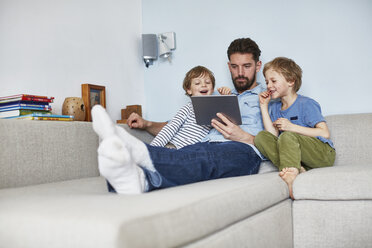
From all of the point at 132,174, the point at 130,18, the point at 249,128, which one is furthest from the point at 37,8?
the point at 132,174

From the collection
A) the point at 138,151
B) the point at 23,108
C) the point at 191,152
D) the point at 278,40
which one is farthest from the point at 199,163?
the point at 278,40

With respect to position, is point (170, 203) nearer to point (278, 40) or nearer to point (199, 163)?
point (199, 163)

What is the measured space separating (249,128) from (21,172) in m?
1.23

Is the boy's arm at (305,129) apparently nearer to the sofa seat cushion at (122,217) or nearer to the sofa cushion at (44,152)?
the sofa seat cushion at (122,217)

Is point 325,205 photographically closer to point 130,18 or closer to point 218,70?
point 218,70

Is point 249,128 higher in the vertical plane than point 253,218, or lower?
higher

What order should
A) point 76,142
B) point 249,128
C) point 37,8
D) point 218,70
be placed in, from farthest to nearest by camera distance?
point 218,70
point 37,8
point 249,128
point 76,142

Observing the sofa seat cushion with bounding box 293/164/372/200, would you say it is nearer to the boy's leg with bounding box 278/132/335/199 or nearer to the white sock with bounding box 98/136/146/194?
the boy's leg with bounding box 278/132/335/199

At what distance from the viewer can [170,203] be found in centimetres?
102

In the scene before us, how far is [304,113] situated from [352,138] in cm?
36

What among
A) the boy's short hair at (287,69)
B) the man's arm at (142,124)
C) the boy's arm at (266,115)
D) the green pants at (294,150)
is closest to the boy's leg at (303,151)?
the green pants at (294,150)

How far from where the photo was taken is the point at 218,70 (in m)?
2.96

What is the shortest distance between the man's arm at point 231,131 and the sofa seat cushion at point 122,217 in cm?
70

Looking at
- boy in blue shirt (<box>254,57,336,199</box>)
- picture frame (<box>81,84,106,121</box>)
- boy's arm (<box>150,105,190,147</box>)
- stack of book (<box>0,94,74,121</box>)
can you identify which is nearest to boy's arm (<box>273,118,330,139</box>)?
boy in blue shirt (<box>254,57,336,199</box>)
